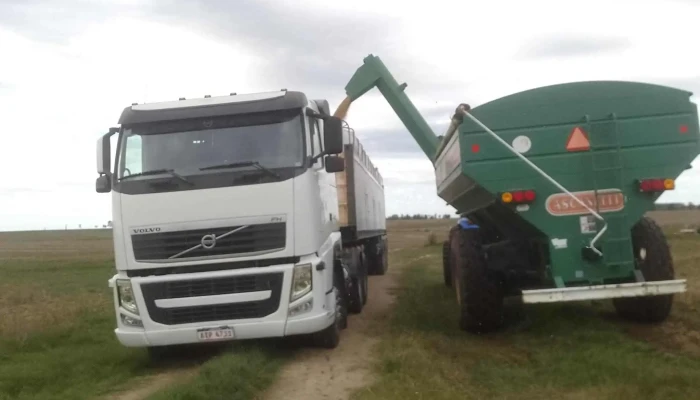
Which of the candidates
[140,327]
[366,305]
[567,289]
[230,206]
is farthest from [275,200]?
[366,305]

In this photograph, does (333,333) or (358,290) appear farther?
(358,290)

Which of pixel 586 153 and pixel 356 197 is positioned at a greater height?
pixel 586 153

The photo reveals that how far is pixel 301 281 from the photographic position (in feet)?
30.0

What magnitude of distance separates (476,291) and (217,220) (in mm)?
3474

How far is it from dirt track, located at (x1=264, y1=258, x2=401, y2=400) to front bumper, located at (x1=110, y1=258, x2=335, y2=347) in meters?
0.48

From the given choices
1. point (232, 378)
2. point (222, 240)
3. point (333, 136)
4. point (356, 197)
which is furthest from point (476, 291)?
point (356, 197)

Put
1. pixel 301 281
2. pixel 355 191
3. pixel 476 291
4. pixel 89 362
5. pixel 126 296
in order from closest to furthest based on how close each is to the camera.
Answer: pixel 301 281 → pixel 126 296 → pixel 89 362 → pixel 476 291 → pixel 355 191

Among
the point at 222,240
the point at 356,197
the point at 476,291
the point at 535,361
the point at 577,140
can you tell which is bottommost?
the point at 535,361

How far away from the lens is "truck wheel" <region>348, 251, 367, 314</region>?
13250 mm

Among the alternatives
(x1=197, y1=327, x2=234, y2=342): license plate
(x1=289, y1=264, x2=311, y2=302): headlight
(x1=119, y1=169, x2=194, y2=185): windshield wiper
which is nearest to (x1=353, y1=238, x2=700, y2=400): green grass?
(x1=289, y1=264, x2=311, y2=302): headlight

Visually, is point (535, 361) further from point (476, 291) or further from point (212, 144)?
point (212, 144)

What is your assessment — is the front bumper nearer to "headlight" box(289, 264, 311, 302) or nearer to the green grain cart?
"headlight" box(289, 264, 311, 302)

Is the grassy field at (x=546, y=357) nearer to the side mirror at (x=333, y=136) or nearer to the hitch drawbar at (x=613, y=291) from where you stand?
the hitch drawbar at (x=613, y=291)

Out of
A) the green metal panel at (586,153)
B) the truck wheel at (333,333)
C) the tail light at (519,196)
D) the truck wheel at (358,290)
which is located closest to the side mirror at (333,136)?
the green metal panel at (586,153)
